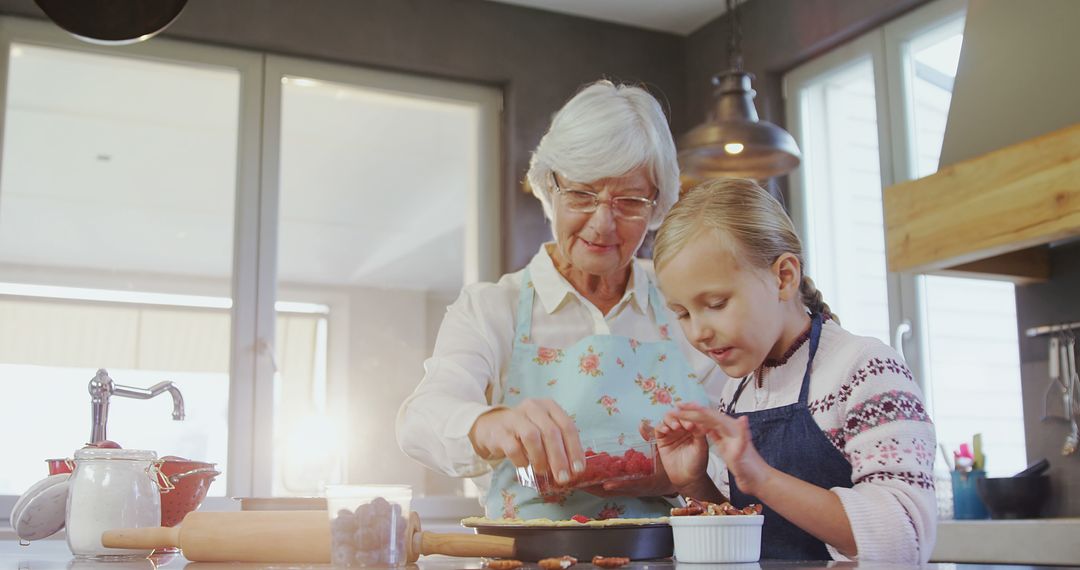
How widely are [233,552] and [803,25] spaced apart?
343cm

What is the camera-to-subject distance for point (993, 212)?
9.55ft

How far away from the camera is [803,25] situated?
4215 mm

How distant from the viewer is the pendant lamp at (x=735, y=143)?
9.93 ft

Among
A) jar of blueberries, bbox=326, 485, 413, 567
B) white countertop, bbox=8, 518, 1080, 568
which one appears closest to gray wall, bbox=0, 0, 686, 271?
white countertop, bbox=8, 518, 1080, 568

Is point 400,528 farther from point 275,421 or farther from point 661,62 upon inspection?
point 661,62

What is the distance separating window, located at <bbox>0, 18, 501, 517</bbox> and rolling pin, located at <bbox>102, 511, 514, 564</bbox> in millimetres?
2478

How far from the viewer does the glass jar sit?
1475 mm

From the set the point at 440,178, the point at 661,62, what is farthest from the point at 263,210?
the point at 661,62

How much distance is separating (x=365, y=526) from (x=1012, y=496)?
102 inches

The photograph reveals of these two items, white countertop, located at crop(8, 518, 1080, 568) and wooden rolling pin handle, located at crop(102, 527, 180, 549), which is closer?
wooden rolling pin handle, located at crop(102, 527, 180, 549)

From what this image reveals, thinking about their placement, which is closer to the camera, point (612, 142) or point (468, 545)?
point (468, 545)

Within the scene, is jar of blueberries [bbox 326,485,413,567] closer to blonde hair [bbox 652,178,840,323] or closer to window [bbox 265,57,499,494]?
blonde hair [bbox 652,178,840,323]

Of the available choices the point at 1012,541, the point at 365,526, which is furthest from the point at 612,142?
the point at 1012,541

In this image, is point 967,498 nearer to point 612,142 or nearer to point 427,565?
point 612,142
